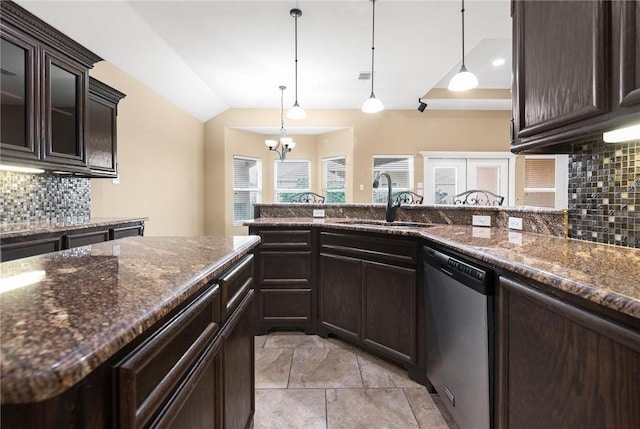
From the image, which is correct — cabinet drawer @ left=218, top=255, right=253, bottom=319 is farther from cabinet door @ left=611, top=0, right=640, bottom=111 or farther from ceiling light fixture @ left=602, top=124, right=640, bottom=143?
ceiling light fixture @ left=602, top=124, right=640, bottom=143

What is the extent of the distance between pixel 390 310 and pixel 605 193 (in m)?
1.27

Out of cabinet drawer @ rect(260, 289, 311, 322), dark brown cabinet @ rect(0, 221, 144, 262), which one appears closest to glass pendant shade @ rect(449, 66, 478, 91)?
cabinet drawer @ rect(260, 289, 311, 322)

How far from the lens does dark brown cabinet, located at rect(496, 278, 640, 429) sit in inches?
28.3

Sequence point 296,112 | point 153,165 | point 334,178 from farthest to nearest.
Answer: point 334,178 → point 153,165 → point 296,112

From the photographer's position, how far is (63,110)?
2.65 meters

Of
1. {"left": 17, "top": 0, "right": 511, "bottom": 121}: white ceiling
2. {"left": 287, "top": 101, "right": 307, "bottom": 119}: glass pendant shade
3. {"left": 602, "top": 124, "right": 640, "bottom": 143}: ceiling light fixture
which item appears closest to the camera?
{"left": 602, "top": 124, "right": 640, "bottom": 143}: ceiling light fixture

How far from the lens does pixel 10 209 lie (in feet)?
8.43

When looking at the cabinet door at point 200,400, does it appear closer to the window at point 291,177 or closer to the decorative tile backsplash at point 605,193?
the decorative tile backsplash at point 605,193

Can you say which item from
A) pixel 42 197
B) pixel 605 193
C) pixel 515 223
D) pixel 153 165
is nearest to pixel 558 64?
pixel 605 193

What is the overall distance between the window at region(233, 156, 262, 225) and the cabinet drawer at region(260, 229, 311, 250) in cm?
389

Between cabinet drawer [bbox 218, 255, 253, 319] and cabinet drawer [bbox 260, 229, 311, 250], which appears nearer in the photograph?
cabinet drawer [bbox 218, 255, 253, 319]

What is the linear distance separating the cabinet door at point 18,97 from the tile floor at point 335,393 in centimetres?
224

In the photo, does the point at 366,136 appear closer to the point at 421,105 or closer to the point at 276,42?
the point at 421,105

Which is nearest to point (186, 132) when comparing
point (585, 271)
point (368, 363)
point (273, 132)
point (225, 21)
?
point (273, 132)
